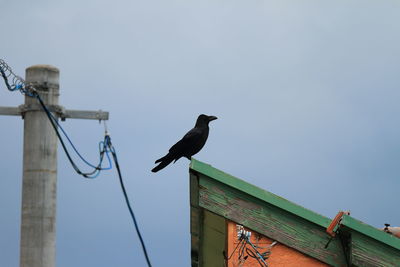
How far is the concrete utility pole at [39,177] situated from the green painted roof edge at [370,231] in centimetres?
341

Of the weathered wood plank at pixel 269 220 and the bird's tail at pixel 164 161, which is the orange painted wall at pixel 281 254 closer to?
the weathered wood plank at pixel 269 220

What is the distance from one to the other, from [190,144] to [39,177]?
5.60m

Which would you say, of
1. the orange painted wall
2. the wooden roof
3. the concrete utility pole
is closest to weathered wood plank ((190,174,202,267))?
the wooden roof

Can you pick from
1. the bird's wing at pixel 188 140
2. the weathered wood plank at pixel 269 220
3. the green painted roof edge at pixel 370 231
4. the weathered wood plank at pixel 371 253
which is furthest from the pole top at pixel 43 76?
the bird's wing at pixel 188 140

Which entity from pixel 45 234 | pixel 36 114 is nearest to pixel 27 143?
pixel 36 114

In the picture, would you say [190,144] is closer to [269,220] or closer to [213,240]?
[213,240]

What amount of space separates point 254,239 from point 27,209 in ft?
9.75

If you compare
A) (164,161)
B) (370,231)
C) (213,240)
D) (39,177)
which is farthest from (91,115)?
(164,161)

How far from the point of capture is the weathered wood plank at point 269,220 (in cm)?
843

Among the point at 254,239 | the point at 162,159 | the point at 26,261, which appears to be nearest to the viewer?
the point at 26,261

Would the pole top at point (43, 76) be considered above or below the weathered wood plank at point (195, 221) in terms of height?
above

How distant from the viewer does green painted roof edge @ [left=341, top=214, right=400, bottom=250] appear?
8211 millimetres

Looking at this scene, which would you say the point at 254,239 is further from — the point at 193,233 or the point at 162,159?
the point at 162,159

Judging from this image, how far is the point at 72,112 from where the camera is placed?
6.82 metres
